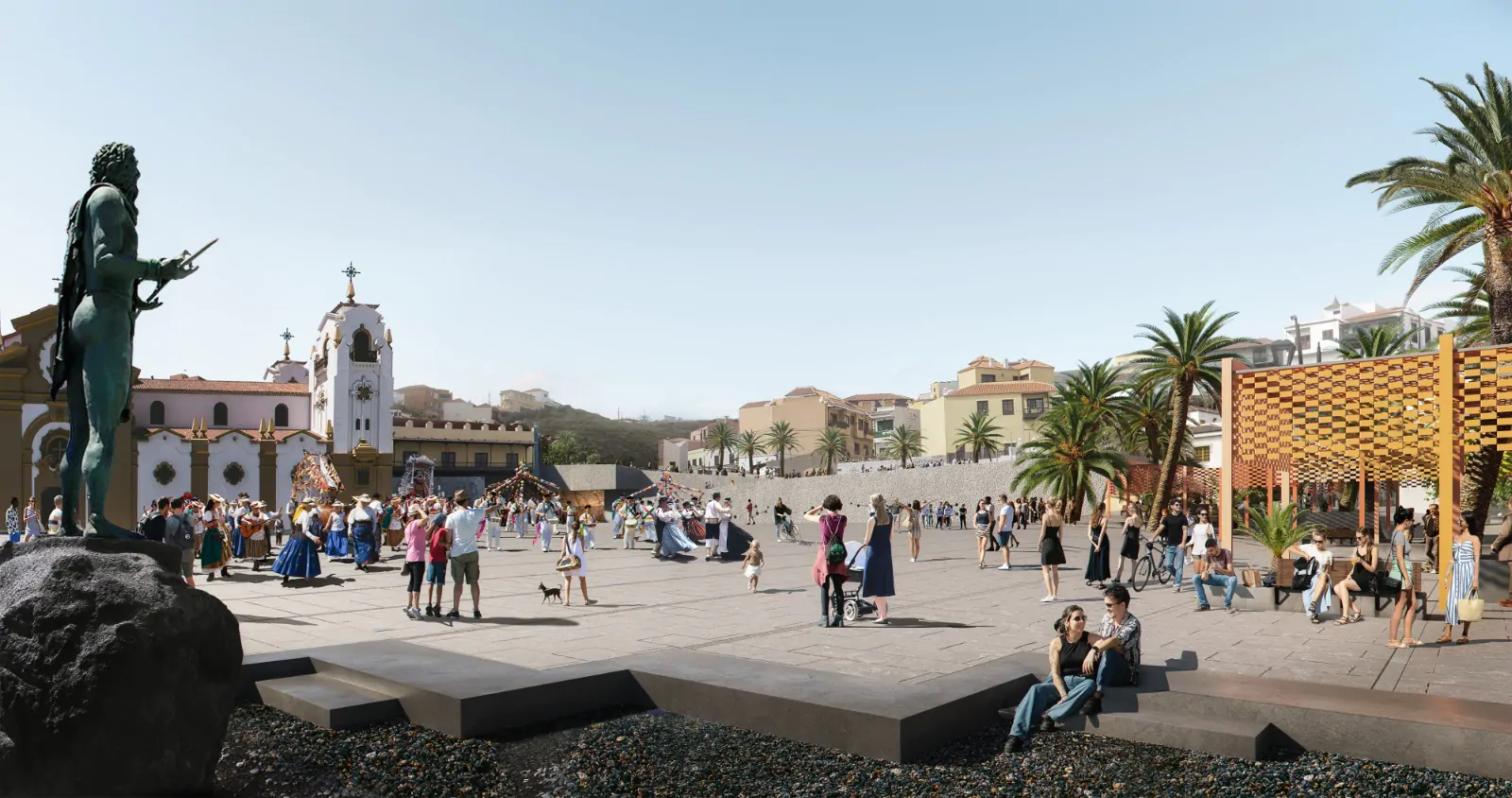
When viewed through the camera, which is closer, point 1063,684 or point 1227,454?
point 1063,684

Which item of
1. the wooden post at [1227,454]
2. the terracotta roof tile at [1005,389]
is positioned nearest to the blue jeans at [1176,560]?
the wooden post at [1227,454]

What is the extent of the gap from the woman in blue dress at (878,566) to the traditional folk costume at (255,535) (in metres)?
14.5

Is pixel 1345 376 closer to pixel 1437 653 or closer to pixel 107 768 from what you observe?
pixel 1437 653

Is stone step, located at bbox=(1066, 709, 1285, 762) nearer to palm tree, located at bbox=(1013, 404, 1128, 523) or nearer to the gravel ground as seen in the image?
the gravel ground

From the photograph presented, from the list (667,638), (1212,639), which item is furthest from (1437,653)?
(667,638)

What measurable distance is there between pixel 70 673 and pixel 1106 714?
6.06 metres

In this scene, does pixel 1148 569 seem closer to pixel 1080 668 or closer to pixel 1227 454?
pixel 1227 454

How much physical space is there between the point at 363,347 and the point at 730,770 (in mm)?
61974

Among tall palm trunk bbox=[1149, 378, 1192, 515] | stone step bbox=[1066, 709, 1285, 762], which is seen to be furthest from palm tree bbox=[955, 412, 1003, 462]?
stone step bbox=[1066, 709, 1285, 762]

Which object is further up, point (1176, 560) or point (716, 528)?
point (1176, 560)

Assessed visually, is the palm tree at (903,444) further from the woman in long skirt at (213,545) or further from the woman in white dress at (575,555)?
the woman in white dress at (575,555)

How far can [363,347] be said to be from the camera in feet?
207

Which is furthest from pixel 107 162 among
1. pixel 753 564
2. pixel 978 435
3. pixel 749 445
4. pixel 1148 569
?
pixel 749 445

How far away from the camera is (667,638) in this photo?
11.0 meters
